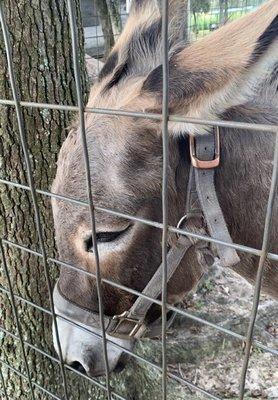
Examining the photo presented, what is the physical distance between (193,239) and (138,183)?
10.6 inches

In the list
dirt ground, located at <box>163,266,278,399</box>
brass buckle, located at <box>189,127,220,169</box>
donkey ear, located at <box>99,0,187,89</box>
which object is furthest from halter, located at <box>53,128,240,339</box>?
dirt ground, located at <box>163,266,278,399</box>

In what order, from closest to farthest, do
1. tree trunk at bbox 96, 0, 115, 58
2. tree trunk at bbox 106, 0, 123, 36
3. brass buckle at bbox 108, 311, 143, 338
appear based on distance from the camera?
brass buckle at bbox 108, 311, 143, 338 → tree trunk at bbox 106, 0, 123, 36 → tree trunk at bbox 96, 0, 115, 58

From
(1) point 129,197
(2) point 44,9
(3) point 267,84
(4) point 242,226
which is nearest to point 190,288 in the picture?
(4) point 242,226

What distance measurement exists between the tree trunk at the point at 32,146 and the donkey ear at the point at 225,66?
945 millimetres

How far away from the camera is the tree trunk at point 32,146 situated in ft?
6.12

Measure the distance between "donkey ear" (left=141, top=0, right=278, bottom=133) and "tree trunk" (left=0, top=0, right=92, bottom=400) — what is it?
94 centimetres

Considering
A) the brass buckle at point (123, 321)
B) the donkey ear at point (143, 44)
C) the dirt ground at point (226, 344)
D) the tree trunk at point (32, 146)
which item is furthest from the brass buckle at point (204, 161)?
the dirt ground at point (226, 344)

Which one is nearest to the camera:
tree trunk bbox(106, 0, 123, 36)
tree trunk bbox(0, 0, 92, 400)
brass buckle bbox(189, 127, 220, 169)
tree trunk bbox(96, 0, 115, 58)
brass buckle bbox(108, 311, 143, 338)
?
brass buckle bbox(189, 127, 220, 169)

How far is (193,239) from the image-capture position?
1392mm

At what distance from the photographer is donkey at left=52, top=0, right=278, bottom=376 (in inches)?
52.9

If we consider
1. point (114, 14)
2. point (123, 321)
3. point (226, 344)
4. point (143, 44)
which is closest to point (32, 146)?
Answer: point (143, 44)

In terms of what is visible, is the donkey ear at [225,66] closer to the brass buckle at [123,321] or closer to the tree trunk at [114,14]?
the brass buckle at [123,321]

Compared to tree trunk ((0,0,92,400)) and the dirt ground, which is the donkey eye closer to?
tree trunk ((0,0,92,400))

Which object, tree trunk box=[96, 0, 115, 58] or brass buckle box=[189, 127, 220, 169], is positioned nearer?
brass buckle box=[189, 127, 220, 169]
